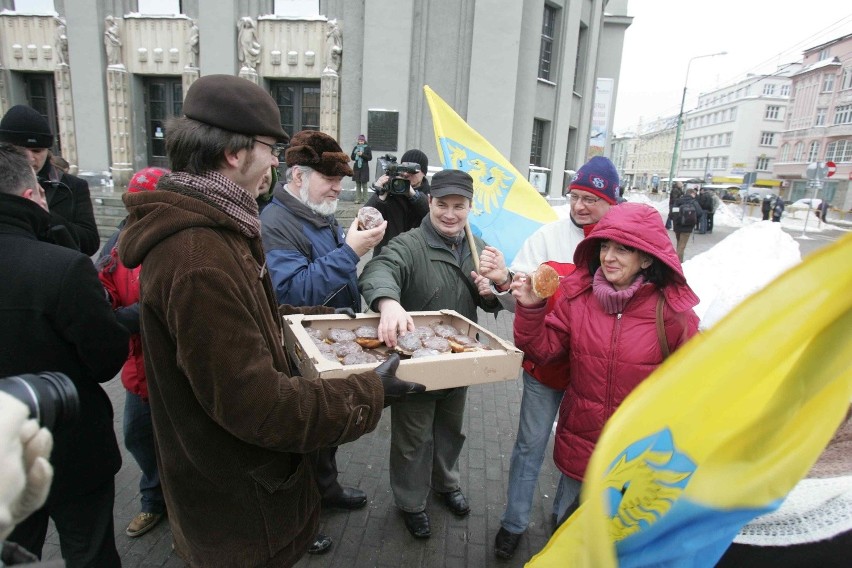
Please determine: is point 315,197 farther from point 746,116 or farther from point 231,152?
point 746,116

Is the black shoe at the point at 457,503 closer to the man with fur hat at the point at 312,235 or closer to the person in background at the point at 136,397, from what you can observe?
the man with fur hat at the point at 312,235

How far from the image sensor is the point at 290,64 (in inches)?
568

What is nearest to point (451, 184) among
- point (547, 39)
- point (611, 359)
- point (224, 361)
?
point (611, 359)

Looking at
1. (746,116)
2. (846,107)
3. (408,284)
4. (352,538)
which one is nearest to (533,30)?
(408,284)

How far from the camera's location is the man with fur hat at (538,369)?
2791 mm

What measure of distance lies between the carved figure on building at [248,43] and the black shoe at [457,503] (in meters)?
14.4

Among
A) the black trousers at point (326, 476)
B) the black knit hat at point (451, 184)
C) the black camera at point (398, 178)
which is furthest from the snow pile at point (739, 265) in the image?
the black trousers at point (326, 476)

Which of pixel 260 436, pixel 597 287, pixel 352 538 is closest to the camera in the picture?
pixel 260 436

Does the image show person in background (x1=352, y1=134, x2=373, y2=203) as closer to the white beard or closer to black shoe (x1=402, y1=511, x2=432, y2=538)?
the white beard

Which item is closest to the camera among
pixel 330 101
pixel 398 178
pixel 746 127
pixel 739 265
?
pixel 398 178

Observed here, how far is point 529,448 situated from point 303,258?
174cm

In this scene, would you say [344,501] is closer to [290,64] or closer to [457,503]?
[457,503]

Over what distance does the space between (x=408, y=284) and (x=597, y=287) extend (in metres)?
1.12

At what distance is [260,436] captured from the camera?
4.68 ft
